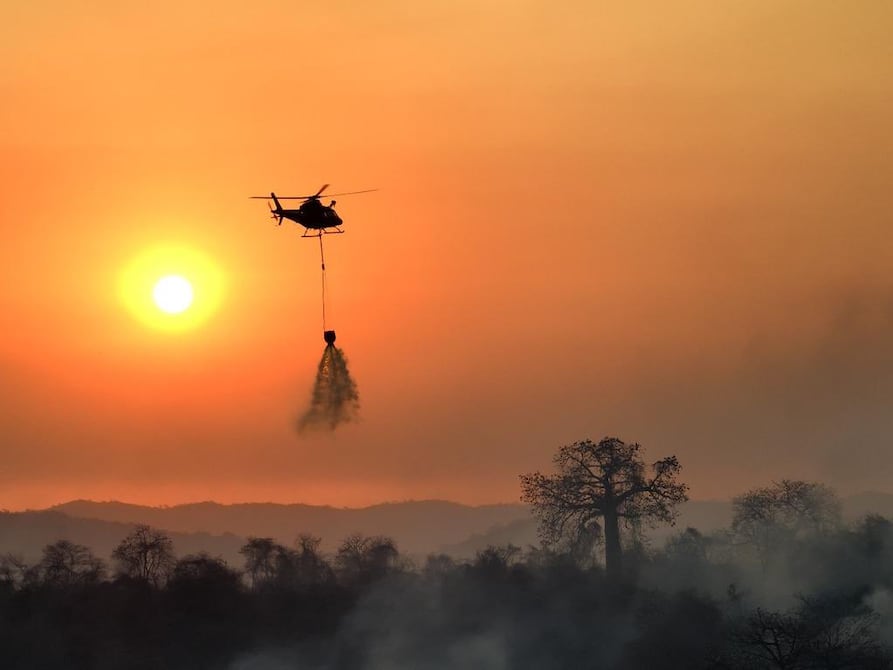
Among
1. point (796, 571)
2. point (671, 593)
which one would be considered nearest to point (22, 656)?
point (671, 593)

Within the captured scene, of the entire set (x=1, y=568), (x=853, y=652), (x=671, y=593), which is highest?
(x=1, y=568)

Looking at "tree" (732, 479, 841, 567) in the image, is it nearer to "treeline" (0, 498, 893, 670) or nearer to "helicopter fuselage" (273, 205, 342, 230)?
"treeline" (0, 498, 893, 670)

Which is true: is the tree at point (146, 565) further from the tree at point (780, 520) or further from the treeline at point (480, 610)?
the tree at point (780, 520)

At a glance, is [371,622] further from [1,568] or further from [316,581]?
[1,568]

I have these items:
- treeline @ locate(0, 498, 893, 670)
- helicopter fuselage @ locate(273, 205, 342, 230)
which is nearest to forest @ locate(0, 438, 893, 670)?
treeline @ locate(0, 498, 893, 670)

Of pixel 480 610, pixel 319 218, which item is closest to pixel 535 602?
pixel 480 610

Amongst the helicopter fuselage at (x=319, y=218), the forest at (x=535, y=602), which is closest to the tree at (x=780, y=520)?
the forest at (x=535, y=602)
